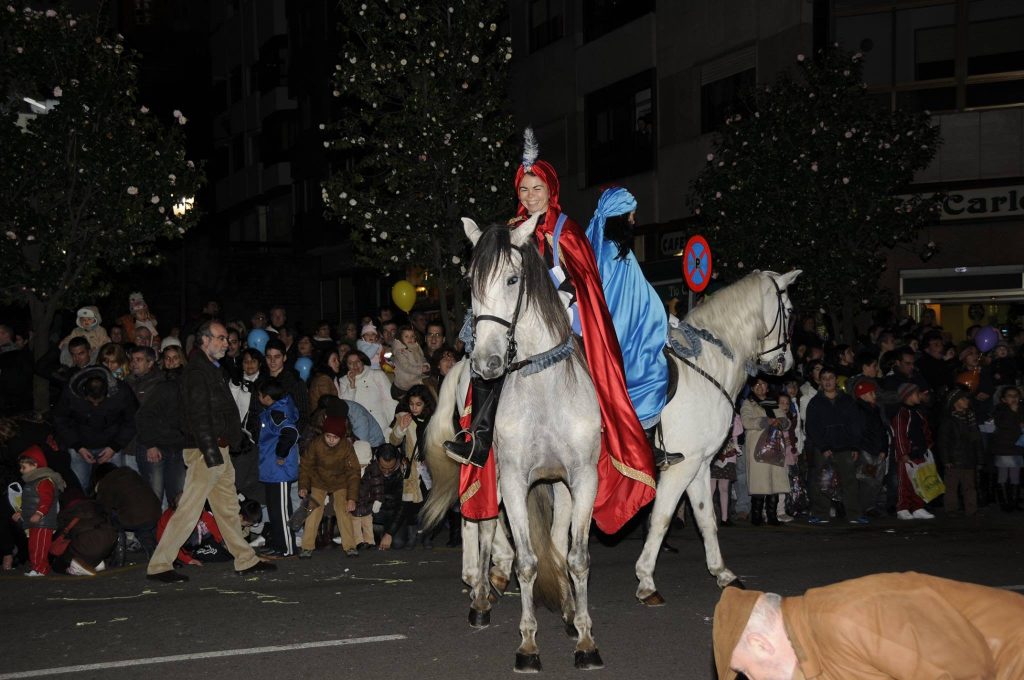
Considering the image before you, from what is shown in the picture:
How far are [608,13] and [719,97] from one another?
17.1ft

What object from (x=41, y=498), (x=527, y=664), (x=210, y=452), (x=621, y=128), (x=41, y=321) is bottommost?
(x=527, y=664)

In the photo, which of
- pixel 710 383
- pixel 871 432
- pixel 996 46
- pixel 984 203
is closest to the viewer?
pixel 710 383

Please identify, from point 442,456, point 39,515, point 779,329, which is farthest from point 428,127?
point 442,456

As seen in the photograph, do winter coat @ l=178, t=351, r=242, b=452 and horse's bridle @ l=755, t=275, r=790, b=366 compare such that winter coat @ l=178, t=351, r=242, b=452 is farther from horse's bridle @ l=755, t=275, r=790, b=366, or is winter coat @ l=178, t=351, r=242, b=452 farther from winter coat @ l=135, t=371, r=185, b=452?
horse's bridle @ l=755, t=275, r=790, b=366

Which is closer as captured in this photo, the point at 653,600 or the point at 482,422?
the point at 482,422

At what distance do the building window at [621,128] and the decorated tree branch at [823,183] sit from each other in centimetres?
835

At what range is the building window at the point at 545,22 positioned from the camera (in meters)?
30.8

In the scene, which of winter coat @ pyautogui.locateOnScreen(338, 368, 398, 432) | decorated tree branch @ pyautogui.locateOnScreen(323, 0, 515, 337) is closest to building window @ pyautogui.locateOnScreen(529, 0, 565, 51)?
decorated tree branch @ pyautogui.locateOnScreen(323, 0, 515, 337)

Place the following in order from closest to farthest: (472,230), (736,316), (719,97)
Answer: (472,230), (736,316), (719,97)

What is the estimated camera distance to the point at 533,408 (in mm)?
6895

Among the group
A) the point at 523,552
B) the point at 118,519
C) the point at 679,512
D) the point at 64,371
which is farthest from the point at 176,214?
the point at 523,552

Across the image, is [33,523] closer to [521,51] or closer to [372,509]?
[372,509]

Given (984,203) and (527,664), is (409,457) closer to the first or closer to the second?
(527,664)

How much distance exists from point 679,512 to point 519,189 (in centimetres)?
613
